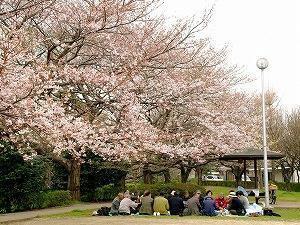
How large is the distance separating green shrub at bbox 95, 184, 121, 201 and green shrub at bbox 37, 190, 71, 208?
13.2 feet

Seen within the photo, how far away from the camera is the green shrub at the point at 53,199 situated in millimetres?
23203

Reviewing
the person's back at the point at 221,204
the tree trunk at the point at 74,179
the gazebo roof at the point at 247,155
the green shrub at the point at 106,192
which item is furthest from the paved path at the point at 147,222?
the green shrub at the point at 106,192

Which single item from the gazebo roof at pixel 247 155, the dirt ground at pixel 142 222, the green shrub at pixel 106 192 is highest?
the gazebo roof at pixel 247 155

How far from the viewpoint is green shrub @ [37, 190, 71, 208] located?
2320 cm

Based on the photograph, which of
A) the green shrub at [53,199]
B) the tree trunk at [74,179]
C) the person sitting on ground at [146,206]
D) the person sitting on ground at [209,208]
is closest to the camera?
the person sitting on ground at [209,208]

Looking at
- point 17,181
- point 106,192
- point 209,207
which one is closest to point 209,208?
point 209,207

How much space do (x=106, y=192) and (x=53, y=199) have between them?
5.54m

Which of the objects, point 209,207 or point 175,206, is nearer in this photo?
point 209,207

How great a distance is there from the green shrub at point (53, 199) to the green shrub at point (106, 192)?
4.02 metres

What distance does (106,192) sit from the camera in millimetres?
28797

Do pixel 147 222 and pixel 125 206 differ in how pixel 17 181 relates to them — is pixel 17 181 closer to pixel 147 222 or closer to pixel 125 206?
pixel 125 206

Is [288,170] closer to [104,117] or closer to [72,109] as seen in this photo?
[104,117]

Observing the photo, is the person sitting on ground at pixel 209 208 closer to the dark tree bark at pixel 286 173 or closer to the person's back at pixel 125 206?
the person's back at pixel 125 206

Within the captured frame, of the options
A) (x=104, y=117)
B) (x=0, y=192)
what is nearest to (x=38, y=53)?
(x=104, y=117)
